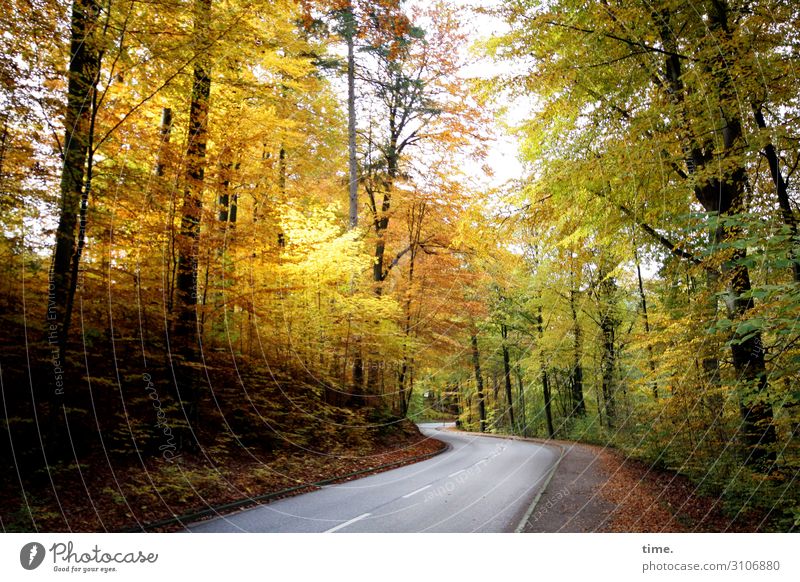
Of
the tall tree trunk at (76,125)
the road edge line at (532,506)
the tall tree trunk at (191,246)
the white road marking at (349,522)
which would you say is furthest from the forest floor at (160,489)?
the road edge line at (532,506)

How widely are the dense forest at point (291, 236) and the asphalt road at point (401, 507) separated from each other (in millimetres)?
612

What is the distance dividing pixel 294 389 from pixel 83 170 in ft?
14.9

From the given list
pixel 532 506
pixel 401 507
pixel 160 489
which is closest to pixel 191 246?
pixel 160 489

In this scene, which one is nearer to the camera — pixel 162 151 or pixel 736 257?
pixel 736 257

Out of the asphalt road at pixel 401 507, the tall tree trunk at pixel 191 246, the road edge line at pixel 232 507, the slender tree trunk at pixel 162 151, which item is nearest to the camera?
the road edge line at pixel 232 507

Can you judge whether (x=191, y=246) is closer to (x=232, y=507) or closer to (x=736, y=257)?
(x=232, y=507)

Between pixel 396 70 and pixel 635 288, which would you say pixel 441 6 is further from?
pixel 635 288

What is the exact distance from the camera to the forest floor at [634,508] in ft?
13.2

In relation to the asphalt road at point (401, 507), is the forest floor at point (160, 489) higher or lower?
higher

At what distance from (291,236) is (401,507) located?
598 cm

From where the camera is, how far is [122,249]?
472 centimetres

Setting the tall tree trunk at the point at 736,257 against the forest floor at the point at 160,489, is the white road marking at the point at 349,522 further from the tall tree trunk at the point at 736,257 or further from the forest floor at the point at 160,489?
the tall tree trunk at the point at 736,257

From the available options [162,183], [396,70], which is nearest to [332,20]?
[396,70]

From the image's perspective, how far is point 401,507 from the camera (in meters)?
5.25
